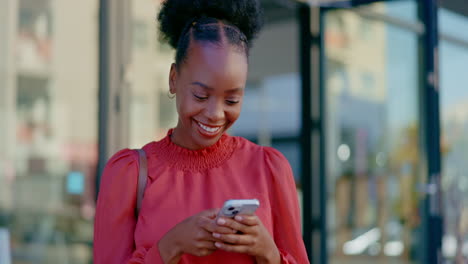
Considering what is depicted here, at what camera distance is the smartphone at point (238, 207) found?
3.42 ft

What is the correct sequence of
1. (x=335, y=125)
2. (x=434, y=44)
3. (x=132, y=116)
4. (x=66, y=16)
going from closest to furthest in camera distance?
1. (x=132, y=116)
2. (x=66, y=16)
3. (x=434, y=44)
4. (x=335, y=125)

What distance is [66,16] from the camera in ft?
13.4

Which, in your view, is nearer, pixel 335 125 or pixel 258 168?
pixel 258 168

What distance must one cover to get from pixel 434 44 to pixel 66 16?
2744 millimetres

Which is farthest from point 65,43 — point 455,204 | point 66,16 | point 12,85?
point 455,204

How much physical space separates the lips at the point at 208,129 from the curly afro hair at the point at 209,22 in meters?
0.15

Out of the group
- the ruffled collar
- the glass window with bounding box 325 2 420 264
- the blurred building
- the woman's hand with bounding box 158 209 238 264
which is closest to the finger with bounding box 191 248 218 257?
the woman's hand with bounding box 158 209 238 264

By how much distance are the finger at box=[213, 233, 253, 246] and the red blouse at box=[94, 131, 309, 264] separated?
0.12 meters

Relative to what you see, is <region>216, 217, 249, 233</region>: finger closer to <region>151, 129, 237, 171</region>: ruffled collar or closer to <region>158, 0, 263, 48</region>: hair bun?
<region>151, 129, 237, 171</region>: ruffled collar

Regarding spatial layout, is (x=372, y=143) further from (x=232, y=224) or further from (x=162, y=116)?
(x=232, y=224)

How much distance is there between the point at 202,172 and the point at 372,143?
454 cm

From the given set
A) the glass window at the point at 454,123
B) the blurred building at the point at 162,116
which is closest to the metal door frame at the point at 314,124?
the blurred building at the point at 162,116

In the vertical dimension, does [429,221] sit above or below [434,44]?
below

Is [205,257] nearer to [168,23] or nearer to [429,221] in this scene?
[168,23]
